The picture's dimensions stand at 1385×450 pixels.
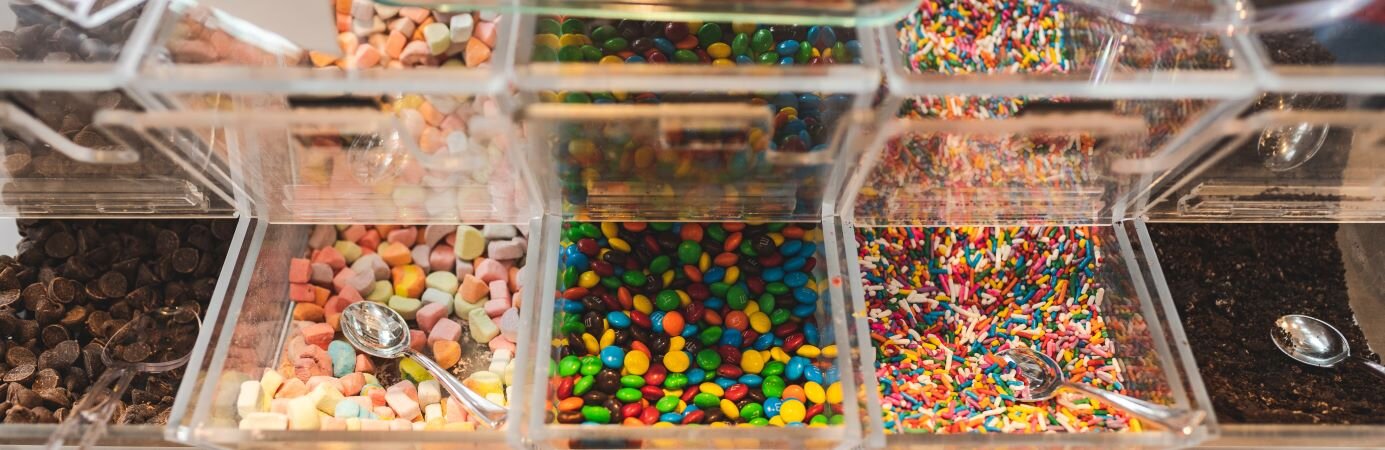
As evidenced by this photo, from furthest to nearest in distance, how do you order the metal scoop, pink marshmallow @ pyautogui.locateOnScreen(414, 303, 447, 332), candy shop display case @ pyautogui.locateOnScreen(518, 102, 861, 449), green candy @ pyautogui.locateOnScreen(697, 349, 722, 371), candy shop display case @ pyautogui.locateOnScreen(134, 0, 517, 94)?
pink marshmallow @ pyautogui.locateOnScreen(414, 303, 447, 332)
green candy @ pyautogui.locateOnScreen(697, 349, 722, 371)
the metal scoop
candy shop display case @ pyautogui.locateOnScreen(518, 102, 861, 449)
candy shop display case @ pyautogui.locateOnScreen(134, 0, 517, 94)

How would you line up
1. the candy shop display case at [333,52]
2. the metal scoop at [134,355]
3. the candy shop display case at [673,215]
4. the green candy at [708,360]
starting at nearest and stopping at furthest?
the candy shop display case at [333,52] < the candy shop display case at [673,215] < the metal scoop at [134,355] < the green candy at [708,360]

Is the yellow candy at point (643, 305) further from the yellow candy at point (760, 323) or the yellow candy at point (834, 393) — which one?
the yellow candy at point (834, 393)

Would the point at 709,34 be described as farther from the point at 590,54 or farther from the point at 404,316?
the point at 404,316

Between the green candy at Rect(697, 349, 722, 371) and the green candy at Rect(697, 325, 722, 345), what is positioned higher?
the green candy at Rect(697, 325, 722, 345)

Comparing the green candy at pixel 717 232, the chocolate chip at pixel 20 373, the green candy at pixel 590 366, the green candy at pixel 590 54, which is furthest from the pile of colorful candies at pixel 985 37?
the chocolate chip at pixel 20 373

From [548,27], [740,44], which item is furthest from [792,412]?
[548,27]

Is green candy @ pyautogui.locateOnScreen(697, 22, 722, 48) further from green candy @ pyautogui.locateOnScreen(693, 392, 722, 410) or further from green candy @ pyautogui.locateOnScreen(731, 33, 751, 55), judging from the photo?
green candy @ pyautogui.locateOnScreen(693, 392, 722, 410)

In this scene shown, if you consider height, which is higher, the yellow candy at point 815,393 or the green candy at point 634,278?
the green candy at point 634,278

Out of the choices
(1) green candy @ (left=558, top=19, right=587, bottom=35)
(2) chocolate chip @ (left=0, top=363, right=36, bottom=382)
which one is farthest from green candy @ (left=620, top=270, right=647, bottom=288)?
(2) chocolate chip @ (left=0, top=363, right=36, bottom=382)
